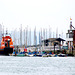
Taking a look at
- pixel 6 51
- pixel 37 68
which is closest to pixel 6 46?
pixel 6 51

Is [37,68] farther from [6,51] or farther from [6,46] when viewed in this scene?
[6,46]

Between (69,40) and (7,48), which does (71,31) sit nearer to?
(69,40)

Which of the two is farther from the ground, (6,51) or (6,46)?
(6,46)

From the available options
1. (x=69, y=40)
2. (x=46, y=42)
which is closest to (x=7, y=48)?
→ (x=46, y=42)

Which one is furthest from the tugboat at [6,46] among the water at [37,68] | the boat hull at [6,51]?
the water at [37,68]

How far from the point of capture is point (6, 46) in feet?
515

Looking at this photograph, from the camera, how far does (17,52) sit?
150 meters

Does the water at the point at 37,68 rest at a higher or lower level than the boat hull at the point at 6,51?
lower

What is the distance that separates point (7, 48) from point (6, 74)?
92.6m

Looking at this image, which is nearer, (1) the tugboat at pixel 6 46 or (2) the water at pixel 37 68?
(2) the water at pixel 37 68

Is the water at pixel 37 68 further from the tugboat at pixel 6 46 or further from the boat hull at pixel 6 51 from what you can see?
the tugboat at pixel 6 46

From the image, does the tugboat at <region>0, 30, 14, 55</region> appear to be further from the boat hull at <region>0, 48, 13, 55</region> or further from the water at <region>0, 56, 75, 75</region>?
the water at <region>0, 56, 75, 75</region>

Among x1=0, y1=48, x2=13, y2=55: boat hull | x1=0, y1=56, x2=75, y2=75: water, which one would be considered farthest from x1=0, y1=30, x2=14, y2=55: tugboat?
x1=0, y1=56, x2=75, y2=75: water

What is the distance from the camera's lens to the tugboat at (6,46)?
502ft
